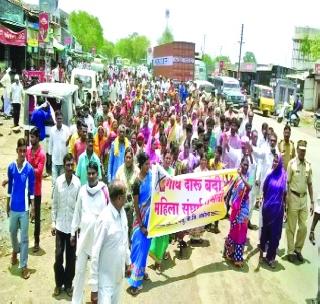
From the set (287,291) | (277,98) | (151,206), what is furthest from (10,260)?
(277,98)

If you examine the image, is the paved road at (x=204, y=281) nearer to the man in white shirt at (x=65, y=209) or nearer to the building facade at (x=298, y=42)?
the man in white shirt at (x=65, y=209)

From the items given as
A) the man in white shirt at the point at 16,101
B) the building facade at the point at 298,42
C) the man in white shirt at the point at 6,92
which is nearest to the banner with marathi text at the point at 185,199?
the man in white shirt at the point at 16,101

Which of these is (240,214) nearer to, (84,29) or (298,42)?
(84,29)

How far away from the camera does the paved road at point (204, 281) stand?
605 centimetres

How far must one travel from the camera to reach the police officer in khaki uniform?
7.54 m

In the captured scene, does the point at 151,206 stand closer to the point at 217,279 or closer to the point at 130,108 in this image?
the point at 217,279

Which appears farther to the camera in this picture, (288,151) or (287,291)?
(288,151)

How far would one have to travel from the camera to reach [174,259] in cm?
738

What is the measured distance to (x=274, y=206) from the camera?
725cm

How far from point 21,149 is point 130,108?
11.3 m

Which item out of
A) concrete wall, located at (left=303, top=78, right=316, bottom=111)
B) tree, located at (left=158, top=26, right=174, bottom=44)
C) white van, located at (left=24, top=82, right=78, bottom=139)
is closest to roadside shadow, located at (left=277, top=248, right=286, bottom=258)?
white van, located at (left=24, top=82, right=78, bottom=139)

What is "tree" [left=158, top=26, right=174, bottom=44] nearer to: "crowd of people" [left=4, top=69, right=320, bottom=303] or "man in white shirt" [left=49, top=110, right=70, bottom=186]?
"crowd of people" [left=4, top=69, right=320, bottom=303]

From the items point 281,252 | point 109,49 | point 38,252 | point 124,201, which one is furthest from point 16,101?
point 109,49

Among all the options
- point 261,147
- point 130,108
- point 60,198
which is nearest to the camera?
point 60,198
